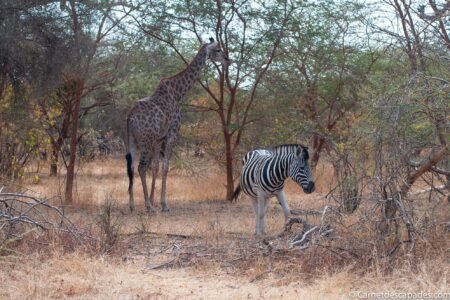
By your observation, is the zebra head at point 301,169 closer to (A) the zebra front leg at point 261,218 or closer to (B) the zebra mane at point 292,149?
(B) the zebra mane at point 292,149

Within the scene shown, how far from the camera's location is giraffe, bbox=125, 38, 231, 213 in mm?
11492

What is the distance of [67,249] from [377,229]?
3.23 m

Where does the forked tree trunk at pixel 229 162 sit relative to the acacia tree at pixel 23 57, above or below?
below

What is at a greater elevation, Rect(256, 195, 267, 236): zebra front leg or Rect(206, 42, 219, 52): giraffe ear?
Rect(206, 42, 219, 52): giraffe ear

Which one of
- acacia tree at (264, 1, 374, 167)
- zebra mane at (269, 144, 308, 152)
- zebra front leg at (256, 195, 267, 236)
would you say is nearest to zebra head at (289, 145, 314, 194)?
zebra mane at (269, 144, 308, 152)

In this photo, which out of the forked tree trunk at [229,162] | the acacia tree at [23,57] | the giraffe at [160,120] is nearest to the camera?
the acacia tree at [23,57]

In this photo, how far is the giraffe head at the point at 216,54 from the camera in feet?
38.9

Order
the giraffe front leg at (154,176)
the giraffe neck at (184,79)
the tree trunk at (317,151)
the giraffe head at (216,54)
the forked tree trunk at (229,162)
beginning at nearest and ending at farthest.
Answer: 1. the giraffe front leg at (154,176)
2. the giraffe head at (216,54)
3. the giraffe neck at (184,79)
4. the forked tree trunk at (229,162)
5. the tree trunk at (317,151)

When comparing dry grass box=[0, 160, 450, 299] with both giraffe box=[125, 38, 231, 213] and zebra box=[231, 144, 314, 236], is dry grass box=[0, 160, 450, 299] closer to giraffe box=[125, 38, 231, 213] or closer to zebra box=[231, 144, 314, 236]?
zebra box=[231, 144, 314, 236]

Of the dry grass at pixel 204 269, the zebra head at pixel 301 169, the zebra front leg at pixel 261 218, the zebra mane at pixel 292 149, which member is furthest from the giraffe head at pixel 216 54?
the dry grass at pixel 204 269

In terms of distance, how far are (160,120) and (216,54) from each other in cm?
162

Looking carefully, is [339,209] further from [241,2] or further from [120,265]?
[241,2]

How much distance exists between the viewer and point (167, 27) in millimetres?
12180

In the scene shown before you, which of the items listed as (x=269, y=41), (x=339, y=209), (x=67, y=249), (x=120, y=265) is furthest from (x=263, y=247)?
(x=269, y=41)
